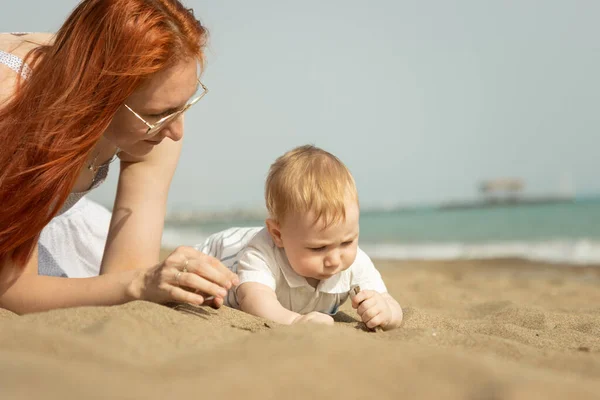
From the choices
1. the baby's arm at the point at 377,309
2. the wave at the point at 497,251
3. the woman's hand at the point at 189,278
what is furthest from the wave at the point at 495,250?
the woman's hand at the point at 189,278

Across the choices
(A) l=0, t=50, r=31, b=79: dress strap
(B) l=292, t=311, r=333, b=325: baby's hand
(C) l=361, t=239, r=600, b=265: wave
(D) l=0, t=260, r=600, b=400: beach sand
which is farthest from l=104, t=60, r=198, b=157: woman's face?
(C) l=361, t=239, r=600, b=265: wave

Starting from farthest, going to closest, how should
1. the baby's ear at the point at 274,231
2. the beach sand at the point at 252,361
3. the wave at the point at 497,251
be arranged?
the wave at the point at 497,251
the baby's ear at the point at 274,231
the beach sand at the point at 252,361

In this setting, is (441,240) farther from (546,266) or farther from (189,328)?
(189,328)

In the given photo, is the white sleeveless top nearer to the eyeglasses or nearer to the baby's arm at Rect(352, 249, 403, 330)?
the eyeglasses

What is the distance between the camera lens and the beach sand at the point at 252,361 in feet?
4.44

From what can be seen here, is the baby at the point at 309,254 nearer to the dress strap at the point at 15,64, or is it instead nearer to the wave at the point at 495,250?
the dress strap at the point at 15,64

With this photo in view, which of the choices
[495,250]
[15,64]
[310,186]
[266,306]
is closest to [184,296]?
[266,306]

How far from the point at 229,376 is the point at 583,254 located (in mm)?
10121

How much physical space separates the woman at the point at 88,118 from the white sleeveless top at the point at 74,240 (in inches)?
32.7

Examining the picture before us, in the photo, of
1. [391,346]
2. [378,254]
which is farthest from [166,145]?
[378,254]

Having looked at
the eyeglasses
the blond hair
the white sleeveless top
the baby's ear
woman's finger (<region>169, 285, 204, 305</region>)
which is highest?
the eyeglasses

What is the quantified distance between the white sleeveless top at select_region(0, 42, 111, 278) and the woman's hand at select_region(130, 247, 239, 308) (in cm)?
122

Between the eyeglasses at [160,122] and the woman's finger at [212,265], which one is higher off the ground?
the eyeglasses at [160,122]

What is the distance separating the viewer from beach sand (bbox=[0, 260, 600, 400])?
4.44 feet
